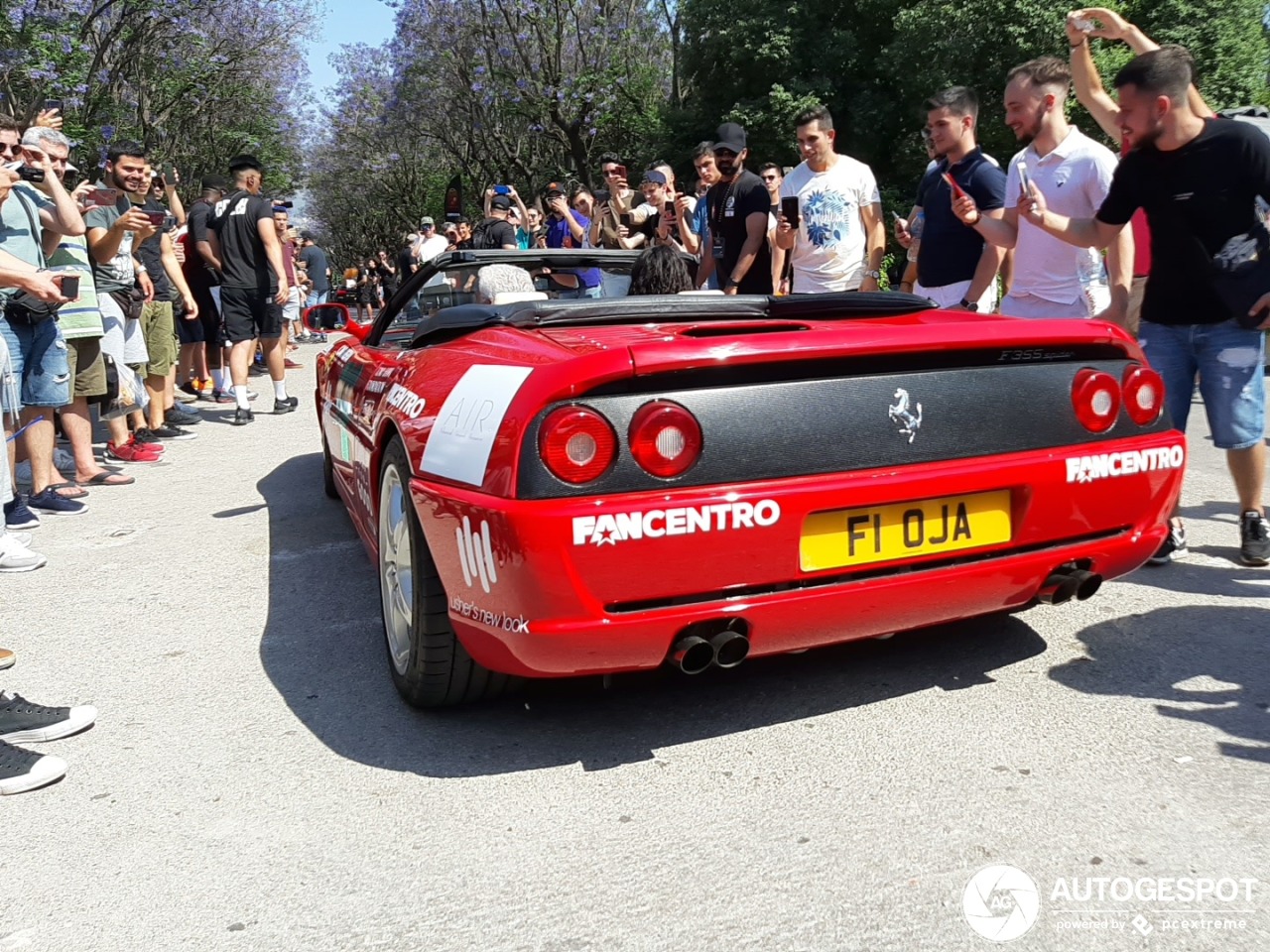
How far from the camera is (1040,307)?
4434 millimetres

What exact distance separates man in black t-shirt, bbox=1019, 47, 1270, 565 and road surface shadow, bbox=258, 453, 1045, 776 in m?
1.17

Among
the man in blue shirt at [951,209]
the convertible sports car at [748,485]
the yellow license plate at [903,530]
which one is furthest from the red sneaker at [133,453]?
the yellow license plate at [903,530]

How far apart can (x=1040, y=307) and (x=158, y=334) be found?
20.9 ft

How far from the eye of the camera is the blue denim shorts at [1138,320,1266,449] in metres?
3.77

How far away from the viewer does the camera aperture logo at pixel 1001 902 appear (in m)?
1.88

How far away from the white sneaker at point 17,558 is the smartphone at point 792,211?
3655mm

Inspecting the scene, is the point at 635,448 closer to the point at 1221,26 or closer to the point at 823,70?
the point at 1221,26

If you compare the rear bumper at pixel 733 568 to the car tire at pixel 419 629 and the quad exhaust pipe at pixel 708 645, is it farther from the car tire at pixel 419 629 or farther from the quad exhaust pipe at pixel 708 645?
the car tire at pixel 419 629

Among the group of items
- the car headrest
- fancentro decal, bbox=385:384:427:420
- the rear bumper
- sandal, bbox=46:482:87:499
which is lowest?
sandal, bbox=46:482:87:499

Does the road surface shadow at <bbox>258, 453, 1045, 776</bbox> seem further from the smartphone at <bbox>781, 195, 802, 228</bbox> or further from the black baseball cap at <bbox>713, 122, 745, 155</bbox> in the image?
the black baseball cap at <bbox>713, 122, 745, 155</bbox>

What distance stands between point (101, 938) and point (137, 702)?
4.15 ft

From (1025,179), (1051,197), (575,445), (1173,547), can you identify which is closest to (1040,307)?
(1051,197)

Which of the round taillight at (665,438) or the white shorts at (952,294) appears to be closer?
the round taillight at (665,438)

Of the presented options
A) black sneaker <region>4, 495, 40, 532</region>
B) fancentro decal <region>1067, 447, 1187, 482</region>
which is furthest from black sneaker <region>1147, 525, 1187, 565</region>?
black sneaker <region>4, 495, 40, 532</region>
